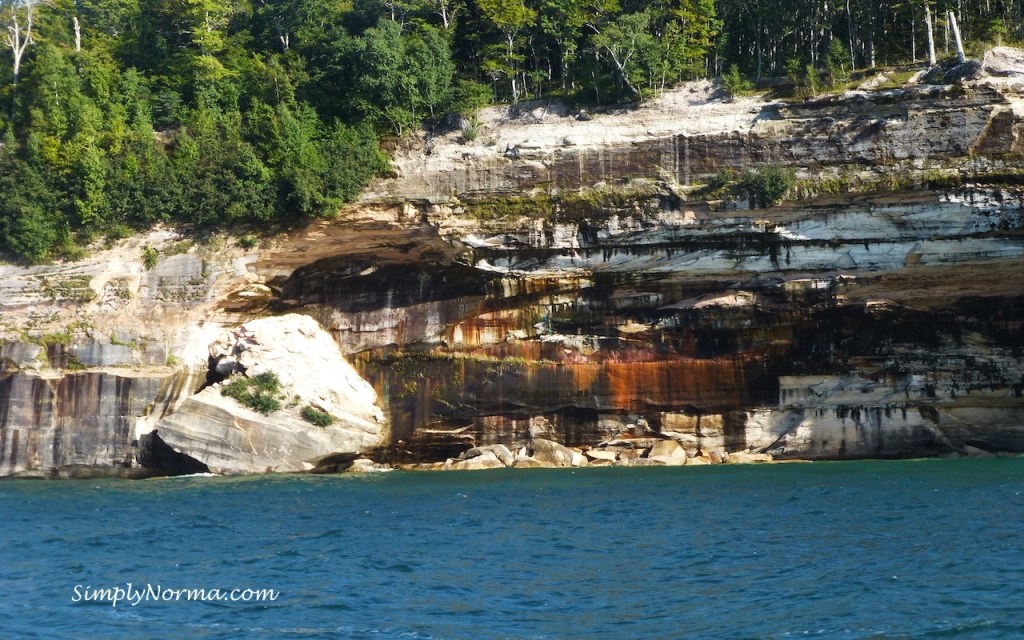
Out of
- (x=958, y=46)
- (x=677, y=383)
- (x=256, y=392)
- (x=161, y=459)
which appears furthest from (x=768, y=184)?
(x=161, y=459)

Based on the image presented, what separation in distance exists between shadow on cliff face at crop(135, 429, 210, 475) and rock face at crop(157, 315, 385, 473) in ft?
2.31

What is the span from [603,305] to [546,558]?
15796 millimetres

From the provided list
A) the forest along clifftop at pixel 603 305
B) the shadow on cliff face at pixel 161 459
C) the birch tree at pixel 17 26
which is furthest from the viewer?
the birch tree at pixel 17 26

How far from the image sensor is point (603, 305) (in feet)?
104

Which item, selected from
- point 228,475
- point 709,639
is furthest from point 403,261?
point 709,639

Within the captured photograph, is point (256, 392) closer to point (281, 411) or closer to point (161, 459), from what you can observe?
point (281, 411)

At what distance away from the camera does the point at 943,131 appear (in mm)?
28609

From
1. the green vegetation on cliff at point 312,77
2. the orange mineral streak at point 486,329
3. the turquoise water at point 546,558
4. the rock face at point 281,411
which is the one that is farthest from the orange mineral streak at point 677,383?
the green vegetation on cliff at point 312,77

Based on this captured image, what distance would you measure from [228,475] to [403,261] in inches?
334

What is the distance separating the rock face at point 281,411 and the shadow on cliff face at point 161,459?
2.31 feet

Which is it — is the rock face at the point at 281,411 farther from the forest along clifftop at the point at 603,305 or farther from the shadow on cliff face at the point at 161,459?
the shadow on cliff face at the point at 161,459

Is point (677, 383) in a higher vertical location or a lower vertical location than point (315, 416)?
higher

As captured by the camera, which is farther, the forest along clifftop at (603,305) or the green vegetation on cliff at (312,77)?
the green vegetation on cliff at (312,77)

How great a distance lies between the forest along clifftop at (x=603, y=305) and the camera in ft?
95.4
